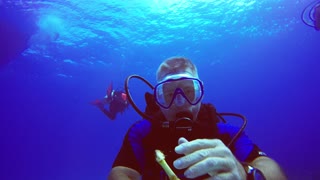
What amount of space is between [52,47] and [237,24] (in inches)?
768

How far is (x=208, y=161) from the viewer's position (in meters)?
1.48

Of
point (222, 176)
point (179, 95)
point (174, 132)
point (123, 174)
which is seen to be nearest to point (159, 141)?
point (174, 132)

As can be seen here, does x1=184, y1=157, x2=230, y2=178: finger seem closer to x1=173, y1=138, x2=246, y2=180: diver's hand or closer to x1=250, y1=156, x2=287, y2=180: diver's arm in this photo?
x1=173, y1=138, x2=246, y2=180: diver's hand

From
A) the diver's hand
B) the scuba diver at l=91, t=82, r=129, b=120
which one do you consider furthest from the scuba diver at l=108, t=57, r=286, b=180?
the scuba diver at l=91, t=82, r=129, b=120

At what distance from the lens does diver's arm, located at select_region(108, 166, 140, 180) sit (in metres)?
2.52

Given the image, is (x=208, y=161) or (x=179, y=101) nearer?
(x=208, y=161)

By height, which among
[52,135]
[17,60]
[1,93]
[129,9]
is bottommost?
[52,135]

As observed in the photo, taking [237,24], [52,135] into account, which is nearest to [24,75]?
[237,24]

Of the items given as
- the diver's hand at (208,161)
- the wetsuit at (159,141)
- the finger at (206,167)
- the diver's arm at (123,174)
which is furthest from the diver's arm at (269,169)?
the diver's arm at (123,174)

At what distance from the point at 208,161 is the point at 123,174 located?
1.34 m

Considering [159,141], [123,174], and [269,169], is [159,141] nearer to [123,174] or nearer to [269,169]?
[123,174]

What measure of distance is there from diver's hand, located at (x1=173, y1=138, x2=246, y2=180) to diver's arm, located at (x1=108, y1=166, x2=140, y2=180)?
1.18 metres

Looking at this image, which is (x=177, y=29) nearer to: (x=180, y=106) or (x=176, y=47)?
(x=176, y=47)

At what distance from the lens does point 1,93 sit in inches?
1959
